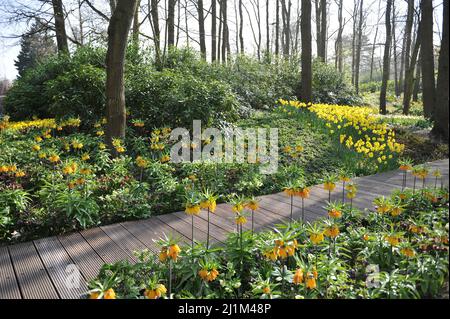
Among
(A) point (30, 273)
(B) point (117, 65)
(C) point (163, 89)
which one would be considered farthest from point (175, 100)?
(A) point (30, 273)

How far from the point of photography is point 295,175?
5.52 metres

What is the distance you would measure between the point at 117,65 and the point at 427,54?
9773 millimetres

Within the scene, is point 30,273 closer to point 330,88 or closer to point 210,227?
point 210,227

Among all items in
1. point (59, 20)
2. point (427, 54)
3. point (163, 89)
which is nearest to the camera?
point (163, 89)

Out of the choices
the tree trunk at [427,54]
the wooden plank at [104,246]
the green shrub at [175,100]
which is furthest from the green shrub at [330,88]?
the wooden plank at [104,246]

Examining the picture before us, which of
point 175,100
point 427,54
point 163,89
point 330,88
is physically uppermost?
point 427,54

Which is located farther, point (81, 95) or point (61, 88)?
point (61, 88)

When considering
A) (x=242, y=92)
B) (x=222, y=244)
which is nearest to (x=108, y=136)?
(x=222, y=244)

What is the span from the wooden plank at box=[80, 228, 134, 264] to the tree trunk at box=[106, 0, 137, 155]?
2.27m

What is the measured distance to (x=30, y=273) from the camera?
282 centimetres

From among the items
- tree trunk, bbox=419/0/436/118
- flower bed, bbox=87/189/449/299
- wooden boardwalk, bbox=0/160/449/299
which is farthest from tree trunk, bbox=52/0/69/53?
tree trunk, bbox=419/0/436/118

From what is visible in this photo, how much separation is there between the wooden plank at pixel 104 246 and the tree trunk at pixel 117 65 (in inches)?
89.2

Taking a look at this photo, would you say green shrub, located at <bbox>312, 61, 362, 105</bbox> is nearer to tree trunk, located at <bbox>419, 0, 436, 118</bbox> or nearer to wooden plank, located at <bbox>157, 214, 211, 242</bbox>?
tree trunk, located at <bbox>419, 0, 436, 118</bbox>

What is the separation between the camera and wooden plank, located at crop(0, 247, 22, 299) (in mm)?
2510
